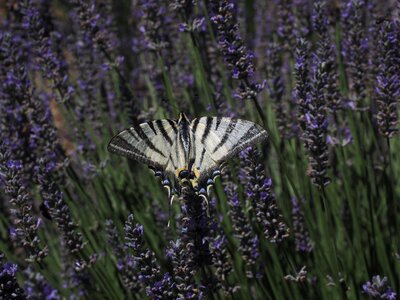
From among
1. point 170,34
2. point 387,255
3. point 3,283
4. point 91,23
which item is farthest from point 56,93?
point 387,255

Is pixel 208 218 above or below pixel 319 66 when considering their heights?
below

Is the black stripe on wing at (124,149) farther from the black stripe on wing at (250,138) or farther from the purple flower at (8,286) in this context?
the purple flower at (8,286)

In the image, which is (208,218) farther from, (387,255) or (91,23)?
(91,23)

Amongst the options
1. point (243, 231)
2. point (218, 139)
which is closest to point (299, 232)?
point (243, 231)

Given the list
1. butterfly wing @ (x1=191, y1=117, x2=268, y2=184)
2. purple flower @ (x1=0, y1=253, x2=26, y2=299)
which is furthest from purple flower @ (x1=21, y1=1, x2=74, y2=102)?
purple flower @ (x1=0, y1=253, x2=26, y2=299)

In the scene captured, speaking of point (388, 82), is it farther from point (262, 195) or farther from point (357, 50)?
point (262, 195)

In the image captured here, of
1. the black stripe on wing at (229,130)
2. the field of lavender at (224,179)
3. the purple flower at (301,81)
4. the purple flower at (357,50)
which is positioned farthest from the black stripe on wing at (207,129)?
the purple flower at (357,50)

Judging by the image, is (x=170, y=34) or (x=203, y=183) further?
(x=170, y=34)
